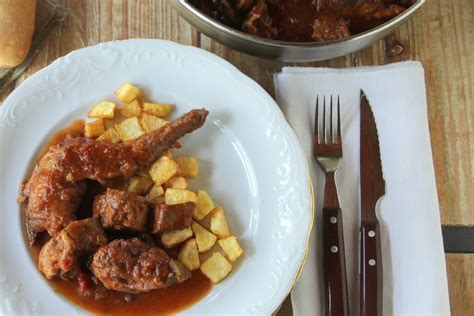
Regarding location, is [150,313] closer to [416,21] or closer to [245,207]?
[245,207]

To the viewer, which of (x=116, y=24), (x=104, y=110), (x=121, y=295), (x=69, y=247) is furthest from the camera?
(x=116, y=24)

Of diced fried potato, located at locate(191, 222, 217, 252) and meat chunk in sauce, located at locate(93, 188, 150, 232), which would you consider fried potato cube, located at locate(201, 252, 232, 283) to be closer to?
diced fried potato, located at locate(191, 222, 217, 252)

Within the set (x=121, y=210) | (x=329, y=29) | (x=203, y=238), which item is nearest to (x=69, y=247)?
(x=121, y=210)

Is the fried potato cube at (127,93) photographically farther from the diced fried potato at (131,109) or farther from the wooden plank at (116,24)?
the wooden plank at (116,24)

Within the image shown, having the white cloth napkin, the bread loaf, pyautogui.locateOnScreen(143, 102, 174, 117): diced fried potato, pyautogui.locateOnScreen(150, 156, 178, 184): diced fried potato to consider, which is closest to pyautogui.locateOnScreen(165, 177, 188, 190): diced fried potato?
pyautogui.locateOnScreen(150, 156, 178, 184): diced fried potato

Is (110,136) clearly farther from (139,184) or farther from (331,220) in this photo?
(331,220)
